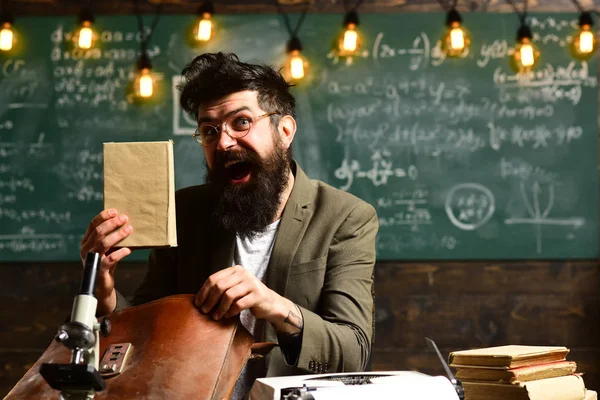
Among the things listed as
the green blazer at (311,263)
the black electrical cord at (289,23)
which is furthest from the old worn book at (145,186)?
the black electrical cord at (289,23)

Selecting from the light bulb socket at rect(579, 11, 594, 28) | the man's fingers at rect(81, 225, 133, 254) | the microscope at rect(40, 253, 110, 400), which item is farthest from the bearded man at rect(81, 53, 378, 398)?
the light bulb socket at rect(579, 11, 594, 28)

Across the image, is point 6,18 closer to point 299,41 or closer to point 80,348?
point 299,41

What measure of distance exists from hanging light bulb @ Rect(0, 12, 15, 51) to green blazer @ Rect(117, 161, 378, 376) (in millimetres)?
2254

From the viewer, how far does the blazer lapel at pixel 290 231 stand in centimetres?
186

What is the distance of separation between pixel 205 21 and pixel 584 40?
202 centimetres

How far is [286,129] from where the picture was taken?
2.08 m

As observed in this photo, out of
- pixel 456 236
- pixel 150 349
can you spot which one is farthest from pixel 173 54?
pixel 150 349

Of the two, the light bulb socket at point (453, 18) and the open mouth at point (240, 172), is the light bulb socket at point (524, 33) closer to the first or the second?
the light bulb socket at point (453, 18)

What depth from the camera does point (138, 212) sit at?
1476 mm

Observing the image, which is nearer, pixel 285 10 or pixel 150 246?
pixel 150 246

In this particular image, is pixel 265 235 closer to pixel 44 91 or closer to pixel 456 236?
pixel 456 236

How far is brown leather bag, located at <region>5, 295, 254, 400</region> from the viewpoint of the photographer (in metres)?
1.23

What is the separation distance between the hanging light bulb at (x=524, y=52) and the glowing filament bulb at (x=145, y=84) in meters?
1.97

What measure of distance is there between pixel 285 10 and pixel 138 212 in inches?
106
